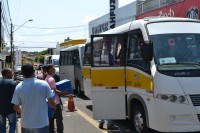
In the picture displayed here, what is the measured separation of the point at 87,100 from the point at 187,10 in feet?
20.3

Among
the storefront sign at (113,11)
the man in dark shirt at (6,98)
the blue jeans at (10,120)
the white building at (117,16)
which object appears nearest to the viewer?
the man in dark shirt at (6,98)

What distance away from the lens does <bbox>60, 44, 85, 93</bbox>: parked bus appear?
19294mm

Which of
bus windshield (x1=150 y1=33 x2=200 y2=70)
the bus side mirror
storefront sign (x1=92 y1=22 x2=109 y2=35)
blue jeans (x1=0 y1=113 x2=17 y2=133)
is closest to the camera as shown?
blue jeans (x1=0 y1=113 x2=17 y2=133)

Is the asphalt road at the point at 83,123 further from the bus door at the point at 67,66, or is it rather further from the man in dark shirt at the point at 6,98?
the bus door at the point at 67,66

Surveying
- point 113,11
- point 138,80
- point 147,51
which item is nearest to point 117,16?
point 113,11

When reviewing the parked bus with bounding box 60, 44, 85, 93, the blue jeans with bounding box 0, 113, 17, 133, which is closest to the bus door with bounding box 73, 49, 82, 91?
the parked bus with bounding box 60, 44, 85, 93

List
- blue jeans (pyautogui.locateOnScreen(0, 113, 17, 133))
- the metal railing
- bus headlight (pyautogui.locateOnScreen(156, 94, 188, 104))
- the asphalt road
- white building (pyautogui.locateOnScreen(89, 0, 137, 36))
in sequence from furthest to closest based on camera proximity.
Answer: white building (pyautogui.locateOnScreen(89, 0, 137, 36)) → the metal railing → the asphalt road → bus headlight (pyautogui.locateOnScreen(156, 94, 188, 104)) → blue jeans (pyautogui.locateOnScreen(0, 113, 17, 133))

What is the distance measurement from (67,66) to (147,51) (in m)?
13.3

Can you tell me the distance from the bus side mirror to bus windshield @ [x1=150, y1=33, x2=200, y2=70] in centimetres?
20

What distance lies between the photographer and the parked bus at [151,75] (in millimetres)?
7797

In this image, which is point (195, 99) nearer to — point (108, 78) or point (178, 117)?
point (178, 117)

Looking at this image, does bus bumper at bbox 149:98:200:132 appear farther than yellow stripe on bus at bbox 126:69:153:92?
No

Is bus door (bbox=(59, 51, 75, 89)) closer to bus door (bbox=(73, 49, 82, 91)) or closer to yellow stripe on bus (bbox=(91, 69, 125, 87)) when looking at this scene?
bus door (bbox=(73, 49, 82, 91))

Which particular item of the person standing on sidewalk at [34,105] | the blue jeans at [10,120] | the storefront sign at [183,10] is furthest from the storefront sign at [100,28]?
the person standing on sidewalk at [34,105]
